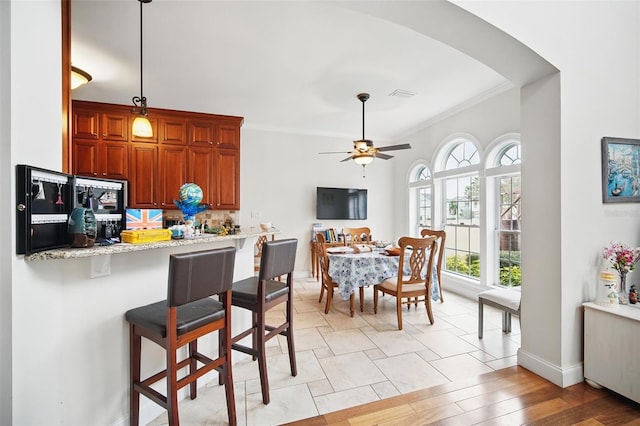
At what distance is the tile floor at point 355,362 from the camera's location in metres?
1.81

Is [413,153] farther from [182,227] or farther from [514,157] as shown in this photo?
[182,227]

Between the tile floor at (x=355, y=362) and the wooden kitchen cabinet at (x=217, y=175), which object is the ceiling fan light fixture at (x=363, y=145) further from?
the tile floor at (x=355, y=362)

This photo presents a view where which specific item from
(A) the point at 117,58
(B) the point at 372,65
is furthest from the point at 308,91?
(A) the point at 117,58

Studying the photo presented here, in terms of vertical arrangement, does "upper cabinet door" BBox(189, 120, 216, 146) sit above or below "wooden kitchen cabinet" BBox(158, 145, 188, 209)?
above

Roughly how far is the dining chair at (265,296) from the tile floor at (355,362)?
0.16 m

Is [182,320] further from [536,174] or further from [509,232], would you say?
[509,232]

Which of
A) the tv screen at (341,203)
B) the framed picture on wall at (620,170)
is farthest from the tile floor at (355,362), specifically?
the tv screen at (341,203)

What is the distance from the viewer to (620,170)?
86.7 inches

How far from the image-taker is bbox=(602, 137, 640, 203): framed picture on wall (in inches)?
84.7

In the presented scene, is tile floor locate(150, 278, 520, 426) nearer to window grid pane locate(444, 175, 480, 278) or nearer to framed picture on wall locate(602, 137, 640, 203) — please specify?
window grid pane locate(444, 175, 480, 278)

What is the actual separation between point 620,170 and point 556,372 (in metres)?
1.64

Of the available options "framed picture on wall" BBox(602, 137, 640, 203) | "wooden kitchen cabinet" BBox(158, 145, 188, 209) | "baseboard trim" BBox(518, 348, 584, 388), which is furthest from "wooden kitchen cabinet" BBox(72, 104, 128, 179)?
"framed picture on wall" BBox(602, 137, 640, 203)

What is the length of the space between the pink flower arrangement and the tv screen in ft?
12.6

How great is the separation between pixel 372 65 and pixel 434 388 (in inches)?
120
